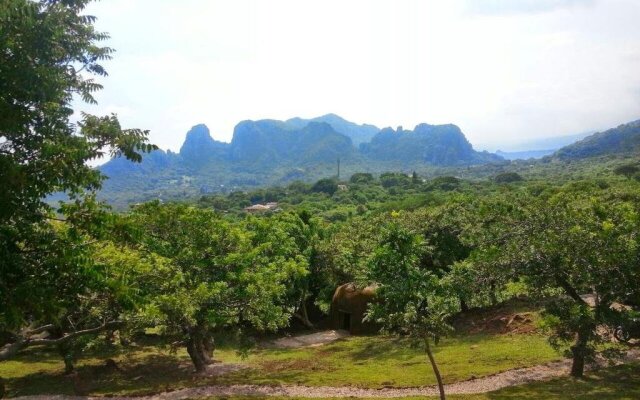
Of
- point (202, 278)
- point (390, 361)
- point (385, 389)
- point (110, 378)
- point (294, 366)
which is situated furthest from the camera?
point (294, 366)

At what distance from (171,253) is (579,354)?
22.3 metres

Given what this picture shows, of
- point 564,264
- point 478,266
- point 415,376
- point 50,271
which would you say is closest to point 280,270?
point 415,376

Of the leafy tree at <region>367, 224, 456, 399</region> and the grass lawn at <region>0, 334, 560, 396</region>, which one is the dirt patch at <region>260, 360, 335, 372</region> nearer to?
the grass lawn at <region>0, 334, 560, 396</region>

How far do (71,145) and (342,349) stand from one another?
2952 centimetres

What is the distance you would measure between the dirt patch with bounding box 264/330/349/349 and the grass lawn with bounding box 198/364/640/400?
16478 millimetres

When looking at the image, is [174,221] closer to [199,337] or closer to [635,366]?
[199,337]

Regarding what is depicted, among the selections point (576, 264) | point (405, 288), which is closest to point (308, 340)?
point (405, 288)

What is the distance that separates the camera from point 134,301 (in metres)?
11.1

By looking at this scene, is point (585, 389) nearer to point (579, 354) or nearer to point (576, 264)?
point (579, 354)


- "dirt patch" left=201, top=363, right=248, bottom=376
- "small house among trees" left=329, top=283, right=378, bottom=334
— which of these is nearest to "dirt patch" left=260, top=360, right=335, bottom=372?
"dirt patch" left=201, top=363, right=248, bottom=376

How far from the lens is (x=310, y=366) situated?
1230 inches

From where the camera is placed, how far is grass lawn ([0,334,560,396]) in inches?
1061

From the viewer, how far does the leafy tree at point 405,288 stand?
18.7 m

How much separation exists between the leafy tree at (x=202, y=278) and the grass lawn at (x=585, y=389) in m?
5.15
